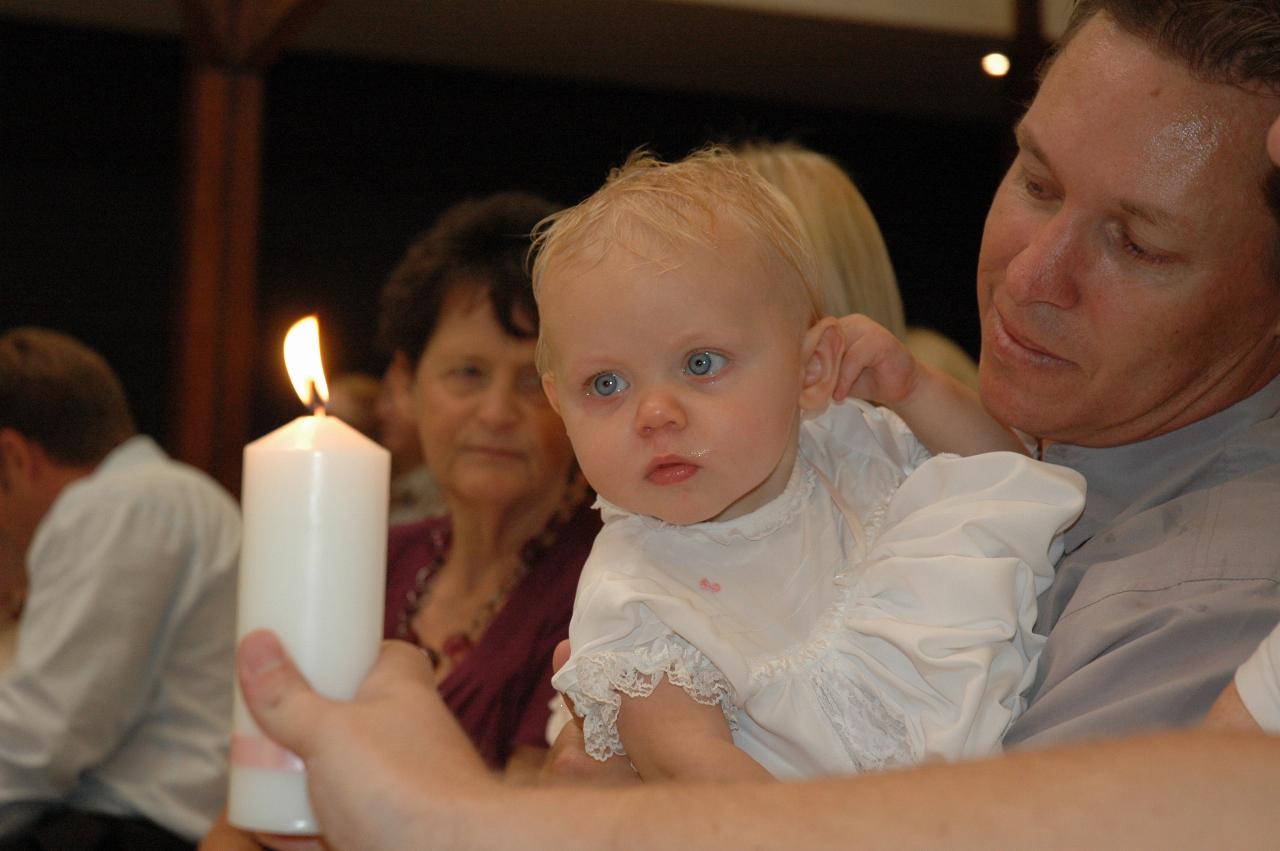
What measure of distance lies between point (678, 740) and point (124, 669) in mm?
2341

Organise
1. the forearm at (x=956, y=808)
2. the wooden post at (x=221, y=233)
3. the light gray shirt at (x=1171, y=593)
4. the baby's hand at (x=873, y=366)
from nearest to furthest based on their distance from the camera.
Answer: the forearm at (x=956, y=808)
the light gray shirt at (x=1171, y=593)
the baby's hand at (x=873, y=366)
the wooden post at (x=221, y=233)

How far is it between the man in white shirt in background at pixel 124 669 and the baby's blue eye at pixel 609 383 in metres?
2.14

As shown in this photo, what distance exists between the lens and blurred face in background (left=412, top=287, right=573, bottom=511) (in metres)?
2.69

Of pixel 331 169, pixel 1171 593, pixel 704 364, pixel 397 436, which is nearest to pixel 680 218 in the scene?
pixel 704 364

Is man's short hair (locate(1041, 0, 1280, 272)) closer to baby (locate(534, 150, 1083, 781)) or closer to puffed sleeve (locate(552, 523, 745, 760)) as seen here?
baby (locate(534, 150, 1083, 781))

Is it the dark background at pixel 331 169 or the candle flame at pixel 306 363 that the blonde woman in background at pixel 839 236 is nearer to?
the candle flame at pixel 306 363

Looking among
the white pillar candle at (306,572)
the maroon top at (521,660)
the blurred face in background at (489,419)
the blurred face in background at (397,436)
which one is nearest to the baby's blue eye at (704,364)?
the white pillar candle at (306,572)

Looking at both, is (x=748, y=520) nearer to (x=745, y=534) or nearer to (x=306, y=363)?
(x=745, y=534)

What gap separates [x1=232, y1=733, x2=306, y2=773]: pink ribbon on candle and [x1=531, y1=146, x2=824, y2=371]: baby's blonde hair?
65 cm

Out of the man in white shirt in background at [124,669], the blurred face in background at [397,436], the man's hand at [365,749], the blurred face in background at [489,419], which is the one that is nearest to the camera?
the man's hand at [365,749]

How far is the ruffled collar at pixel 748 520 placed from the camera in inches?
57.3

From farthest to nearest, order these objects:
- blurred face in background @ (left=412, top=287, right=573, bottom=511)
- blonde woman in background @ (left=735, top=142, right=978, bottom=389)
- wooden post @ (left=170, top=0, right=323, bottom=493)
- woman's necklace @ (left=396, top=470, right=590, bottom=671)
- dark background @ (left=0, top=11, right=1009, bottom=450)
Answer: dark background @ (left=0, top=11, right=1009, bottom=450) < wooden post @ (left=170, top=0, right=323, bottom=493) < blurred face in background @ (left=412, top=287, right=573, bottom=511) < woman's necklace @ (left=396, top=470, right=590, bottom=671) < blonde woman in background @ (left=735, top=142, right=978, bottom=389)

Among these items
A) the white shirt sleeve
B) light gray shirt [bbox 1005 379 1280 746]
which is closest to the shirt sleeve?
light gray shirt [bbox 1005 379 1280 746]

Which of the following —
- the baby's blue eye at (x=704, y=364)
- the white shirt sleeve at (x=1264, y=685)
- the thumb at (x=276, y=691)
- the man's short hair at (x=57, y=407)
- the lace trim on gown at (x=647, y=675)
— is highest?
the baby's blue eye at (x=704, y=364)
